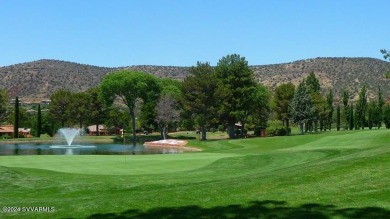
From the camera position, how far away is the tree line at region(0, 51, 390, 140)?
230 feet

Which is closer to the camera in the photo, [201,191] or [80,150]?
[201,191]

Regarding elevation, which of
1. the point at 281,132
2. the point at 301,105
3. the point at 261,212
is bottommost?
the point at 261,212

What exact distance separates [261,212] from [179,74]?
522 feet

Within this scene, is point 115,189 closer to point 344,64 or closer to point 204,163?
point 204,163

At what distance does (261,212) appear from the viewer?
31.3 ft

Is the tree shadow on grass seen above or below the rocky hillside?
below

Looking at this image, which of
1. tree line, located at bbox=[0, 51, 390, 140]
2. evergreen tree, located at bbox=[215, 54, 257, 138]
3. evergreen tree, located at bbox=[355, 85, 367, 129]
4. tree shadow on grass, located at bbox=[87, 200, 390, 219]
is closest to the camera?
tree shadow on grass, located at bbox=[87, 200, 390, 219]

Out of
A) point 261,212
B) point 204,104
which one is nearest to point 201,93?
point 204,104

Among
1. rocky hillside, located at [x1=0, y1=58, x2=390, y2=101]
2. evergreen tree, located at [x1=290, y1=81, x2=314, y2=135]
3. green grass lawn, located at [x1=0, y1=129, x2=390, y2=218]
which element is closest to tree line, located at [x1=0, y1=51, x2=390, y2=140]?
evergreen tree, located at [x1=290, y1=81, x2=314, y2=135]

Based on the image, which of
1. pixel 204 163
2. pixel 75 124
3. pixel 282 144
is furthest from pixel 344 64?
pixel 204 163

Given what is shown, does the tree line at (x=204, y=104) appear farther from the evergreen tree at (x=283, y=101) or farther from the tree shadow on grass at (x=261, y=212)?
the tree shadow on grass at (x=261, y=212)

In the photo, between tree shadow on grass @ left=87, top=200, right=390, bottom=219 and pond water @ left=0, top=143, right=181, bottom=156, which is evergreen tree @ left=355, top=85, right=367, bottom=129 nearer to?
pond water @ left=0, top=143, right=181, bottom=156

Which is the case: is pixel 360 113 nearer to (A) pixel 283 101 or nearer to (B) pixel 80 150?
(A) pixel 283 101

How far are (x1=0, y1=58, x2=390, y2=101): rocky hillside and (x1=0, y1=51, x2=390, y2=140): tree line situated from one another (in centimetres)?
4466
